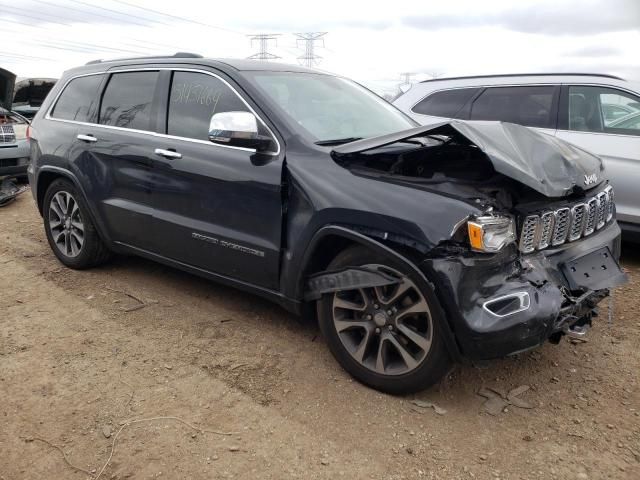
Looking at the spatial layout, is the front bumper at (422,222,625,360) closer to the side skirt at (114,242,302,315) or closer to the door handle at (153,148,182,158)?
the side skirt at (114,242,302,315)

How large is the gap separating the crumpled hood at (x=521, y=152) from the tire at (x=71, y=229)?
2.56 meters

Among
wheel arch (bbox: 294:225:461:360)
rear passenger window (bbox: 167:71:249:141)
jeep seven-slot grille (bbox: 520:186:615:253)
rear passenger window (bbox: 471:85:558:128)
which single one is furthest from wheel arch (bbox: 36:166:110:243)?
rear passenger window (bbox: 471:85:558:128)

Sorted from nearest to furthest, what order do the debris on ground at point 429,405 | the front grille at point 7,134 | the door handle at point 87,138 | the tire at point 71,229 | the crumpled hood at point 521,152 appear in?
the crumpled hood at point 521,152
the debris on ground at point 429,405
the door handle at point 87,138
the tire at point 71,229
the front grille at point 7,134

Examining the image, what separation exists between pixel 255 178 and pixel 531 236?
1569 millimetres

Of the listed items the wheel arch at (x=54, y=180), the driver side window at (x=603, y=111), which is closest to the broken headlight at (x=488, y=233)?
the wheel arch at (x=54, y=180)

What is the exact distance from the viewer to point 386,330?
286 centimetres

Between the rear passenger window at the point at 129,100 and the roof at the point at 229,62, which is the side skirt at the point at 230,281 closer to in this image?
the rear passenger window at the point at 129,100

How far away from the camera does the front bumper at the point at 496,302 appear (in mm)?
2498

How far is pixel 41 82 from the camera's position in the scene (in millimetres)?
11547

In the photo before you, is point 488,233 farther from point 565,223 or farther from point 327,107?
point 327,107

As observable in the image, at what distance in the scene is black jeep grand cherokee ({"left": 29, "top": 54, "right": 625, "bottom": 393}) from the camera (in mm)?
2559

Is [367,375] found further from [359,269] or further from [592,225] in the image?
[592,225]

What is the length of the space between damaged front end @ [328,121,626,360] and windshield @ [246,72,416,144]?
0.46 meters

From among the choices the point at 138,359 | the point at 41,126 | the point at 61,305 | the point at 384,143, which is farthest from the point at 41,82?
the point at 384,143
